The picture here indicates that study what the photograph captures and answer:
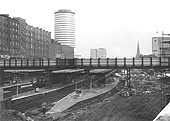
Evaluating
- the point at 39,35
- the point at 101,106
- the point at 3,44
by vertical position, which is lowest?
the point at 101,106

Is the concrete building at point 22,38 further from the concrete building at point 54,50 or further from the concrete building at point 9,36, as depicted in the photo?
the concrete building at point 54,50

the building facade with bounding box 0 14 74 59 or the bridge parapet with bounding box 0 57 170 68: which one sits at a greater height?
the building facade with bounding box 0 14 74 59

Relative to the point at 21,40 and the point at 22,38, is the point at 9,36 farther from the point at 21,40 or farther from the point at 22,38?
the point at 22,38

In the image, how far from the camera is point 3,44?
78812 millimetres

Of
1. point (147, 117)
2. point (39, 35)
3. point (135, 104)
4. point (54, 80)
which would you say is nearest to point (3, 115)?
point (147, 117)

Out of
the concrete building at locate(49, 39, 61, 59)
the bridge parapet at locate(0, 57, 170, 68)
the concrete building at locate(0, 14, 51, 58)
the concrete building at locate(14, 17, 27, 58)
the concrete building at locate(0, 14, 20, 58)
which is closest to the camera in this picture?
the bridge parapet at locate(0, 57, 170, 68)

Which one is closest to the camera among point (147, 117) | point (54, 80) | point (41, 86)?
point (147, 117)

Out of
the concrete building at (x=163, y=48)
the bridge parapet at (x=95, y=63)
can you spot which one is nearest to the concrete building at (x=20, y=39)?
the bridge parapet at (x=95, y=63)

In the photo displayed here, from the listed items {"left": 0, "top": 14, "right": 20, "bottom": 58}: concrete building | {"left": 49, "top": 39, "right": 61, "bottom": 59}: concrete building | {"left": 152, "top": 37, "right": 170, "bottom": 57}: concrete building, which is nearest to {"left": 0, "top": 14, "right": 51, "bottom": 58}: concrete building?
{"left": 0, "top": 14, "right": 20, "bottom": 58}: concrete building

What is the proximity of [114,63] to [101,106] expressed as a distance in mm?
14867

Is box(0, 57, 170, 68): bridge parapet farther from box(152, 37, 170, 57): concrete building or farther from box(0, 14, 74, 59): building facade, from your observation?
box(0, 14, 74, 59): building facade

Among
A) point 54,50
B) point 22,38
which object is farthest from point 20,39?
point 54,50

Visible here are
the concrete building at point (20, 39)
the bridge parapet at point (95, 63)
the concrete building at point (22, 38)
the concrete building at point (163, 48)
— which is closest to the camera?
the concrete building at point (163, 48)

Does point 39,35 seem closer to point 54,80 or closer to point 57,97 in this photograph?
point 54,80
